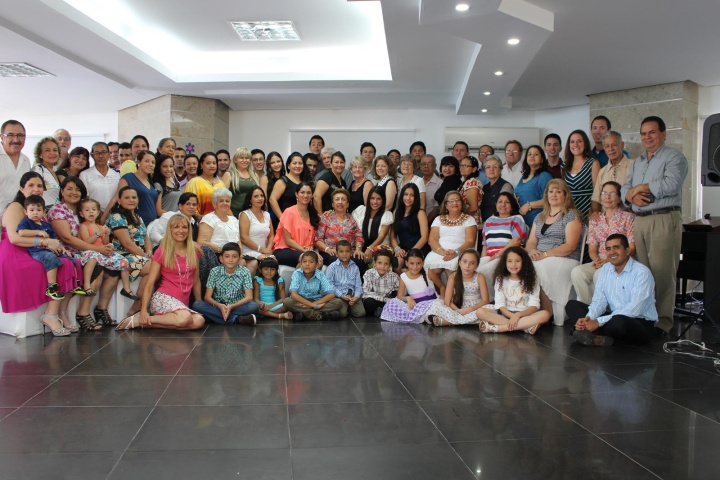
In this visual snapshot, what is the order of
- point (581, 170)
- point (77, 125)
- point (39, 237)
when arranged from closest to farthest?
point (39, 237)
point (581, 170)
point (77, 125)

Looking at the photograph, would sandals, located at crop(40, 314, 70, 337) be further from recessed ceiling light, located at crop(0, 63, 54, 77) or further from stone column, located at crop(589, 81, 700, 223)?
stone column, located at crop(589, 81, 700, 223)

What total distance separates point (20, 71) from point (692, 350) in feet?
30.7

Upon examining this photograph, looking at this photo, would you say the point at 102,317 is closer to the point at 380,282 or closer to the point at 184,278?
the point at 184,278

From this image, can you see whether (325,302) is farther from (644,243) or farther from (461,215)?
(644,243)

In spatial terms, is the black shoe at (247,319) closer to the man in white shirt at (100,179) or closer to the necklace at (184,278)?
the necklace at (184,278)

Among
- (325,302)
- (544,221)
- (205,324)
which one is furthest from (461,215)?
(205,324)

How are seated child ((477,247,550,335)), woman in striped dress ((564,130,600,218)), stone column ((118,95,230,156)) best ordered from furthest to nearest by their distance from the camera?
stone column ((118,95,230,156))
woman in striped dress ((564,130,600,218))
seated child ((477,247,550,335))

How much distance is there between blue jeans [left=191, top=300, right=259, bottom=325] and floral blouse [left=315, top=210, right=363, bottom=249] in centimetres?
142

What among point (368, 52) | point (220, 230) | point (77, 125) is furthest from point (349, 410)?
point (77, 125)

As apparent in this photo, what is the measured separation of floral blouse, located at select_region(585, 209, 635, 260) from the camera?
5.41 metres

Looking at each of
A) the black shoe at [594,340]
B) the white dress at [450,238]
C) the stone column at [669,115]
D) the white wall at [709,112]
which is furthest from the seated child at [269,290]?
the white wall at [709,112]

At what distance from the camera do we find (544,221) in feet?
A: 19.2

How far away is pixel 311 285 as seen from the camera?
19.3ft

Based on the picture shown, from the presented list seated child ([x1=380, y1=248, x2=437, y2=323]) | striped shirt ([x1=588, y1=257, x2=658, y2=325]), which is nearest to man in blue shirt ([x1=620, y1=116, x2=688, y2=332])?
striped shirt ([x1=588, y1=257, x2=658, y2=325])
